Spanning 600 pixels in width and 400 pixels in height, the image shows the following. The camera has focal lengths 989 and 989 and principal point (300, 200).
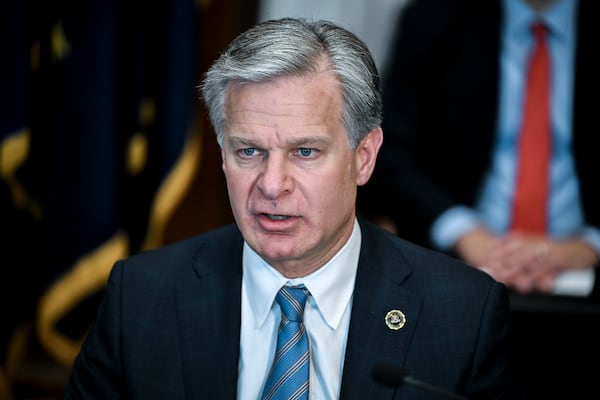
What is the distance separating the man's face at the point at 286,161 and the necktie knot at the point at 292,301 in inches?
4.5

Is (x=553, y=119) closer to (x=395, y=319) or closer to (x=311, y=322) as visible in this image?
(x=395, y=319)

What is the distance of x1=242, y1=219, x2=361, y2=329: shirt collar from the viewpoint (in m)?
2.20

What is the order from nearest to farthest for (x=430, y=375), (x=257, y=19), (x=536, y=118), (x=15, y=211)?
(x=430, y=375), (x=536, y=118), (x=15, y=211), (x=257, y=19)

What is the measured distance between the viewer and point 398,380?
173 centimetres

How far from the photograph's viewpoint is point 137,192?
3.95 m

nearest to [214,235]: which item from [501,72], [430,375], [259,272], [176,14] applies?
[259,272]

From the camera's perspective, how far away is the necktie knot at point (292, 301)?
7.14 feet

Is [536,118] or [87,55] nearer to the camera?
[536,118]

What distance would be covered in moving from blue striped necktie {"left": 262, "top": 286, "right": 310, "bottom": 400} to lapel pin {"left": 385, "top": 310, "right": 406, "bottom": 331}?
191mm

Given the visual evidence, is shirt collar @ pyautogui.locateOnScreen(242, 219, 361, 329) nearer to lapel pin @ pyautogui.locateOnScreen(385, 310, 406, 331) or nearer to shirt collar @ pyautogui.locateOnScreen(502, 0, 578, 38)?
lapel pin @ pyautogui.locateOnScreen(385, 310, 406, 331)

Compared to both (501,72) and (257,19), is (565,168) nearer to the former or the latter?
(501,72)

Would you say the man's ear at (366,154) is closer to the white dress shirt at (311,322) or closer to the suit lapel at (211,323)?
the white dress shirt at (311,322)

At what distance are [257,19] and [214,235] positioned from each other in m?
1.93

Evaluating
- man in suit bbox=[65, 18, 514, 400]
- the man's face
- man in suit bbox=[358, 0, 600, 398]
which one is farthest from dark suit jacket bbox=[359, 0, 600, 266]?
the man's face
